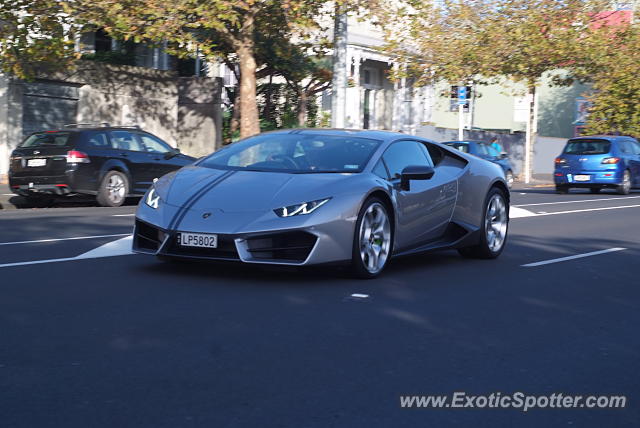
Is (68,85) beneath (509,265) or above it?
above

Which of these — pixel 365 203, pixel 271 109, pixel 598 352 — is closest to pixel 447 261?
pixel 365 203

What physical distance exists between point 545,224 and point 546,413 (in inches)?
463

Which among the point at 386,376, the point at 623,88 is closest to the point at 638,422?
the point at 386,376

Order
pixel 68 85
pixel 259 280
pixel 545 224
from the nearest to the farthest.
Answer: pixel 259 280
pixel 545 224
pixel 68 85

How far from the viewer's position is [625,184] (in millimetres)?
28469

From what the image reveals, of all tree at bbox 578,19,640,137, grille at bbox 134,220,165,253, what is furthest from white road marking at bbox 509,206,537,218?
tree at bbox 578,19,640,137

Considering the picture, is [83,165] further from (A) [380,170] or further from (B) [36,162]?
(A) [380,170]

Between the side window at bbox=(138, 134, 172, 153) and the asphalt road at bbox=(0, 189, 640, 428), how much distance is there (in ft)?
32.1

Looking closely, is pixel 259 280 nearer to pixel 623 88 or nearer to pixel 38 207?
pixel 38 207

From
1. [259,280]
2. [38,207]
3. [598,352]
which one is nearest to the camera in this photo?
[598,352]

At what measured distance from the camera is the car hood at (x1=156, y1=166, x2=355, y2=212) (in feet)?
25.9

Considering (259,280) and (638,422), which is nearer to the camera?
(638,422)

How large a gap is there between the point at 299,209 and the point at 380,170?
3.97 feet

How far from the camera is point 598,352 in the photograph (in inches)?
234
